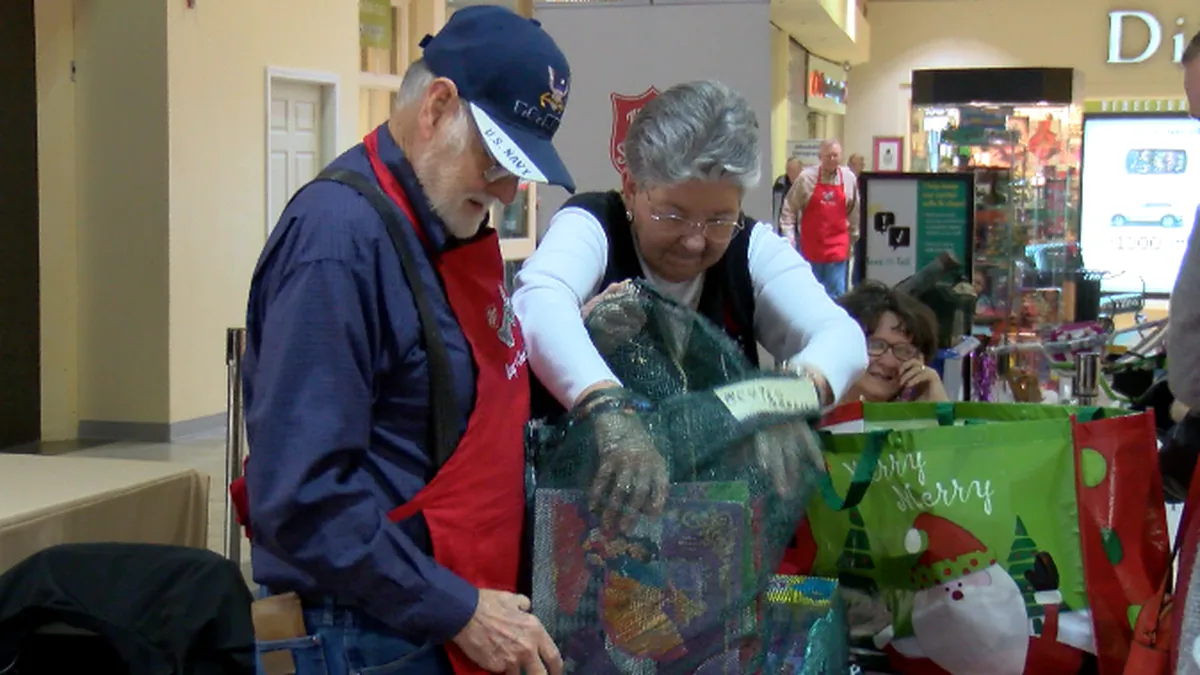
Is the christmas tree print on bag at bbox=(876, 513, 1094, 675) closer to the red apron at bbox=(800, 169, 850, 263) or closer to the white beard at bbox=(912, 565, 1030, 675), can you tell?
the white beard at bbox=(912, 565, 1030, 675)

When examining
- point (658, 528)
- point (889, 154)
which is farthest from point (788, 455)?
point (889, 154)

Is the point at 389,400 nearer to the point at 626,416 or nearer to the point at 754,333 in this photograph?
the point at 626,416

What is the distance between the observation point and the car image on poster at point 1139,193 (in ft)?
30.1

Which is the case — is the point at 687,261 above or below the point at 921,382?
above

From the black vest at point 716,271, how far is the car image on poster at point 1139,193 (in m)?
7.76

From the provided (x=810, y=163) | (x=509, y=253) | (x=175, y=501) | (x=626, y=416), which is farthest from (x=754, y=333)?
(x=509, y=253)

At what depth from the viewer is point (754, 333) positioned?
201cm

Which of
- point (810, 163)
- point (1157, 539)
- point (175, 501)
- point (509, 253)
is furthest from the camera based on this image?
point (509, 253)

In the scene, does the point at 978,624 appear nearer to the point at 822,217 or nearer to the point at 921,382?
the point at 921,382

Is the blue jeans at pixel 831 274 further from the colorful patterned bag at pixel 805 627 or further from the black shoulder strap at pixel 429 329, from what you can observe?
the black shoulder strap at pixel 429 329

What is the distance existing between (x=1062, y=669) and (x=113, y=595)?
1612 millimetres

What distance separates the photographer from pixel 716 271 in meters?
1.93

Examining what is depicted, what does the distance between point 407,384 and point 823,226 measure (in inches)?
396

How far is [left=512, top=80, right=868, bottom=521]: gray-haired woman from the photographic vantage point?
1.67 m
